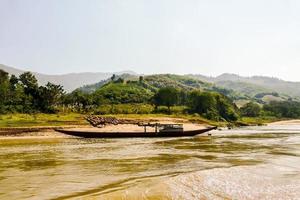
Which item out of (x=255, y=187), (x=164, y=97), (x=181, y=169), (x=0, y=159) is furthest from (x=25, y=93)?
(x=255, y=187)

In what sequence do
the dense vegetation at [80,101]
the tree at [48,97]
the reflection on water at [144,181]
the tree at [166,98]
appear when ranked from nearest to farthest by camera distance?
1. the reflection on water at [144,181]
2. the dense vegetation at [80,101]
3. the tree at [48,97]
4. the tree at [166,98]

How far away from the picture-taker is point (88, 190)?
16094 millimetres

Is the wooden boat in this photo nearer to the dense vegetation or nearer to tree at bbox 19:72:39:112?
the dense vegetation

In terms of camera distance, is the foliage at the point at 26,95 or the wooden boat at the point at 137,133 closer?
the wooden boat at the point at 137,133

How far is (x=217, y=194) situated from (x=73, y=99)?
10971cm

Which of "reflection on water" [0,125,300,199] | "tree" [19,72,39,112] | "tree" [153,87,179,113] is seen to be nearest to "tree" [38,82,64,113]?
"tree" [19,72,39,112]

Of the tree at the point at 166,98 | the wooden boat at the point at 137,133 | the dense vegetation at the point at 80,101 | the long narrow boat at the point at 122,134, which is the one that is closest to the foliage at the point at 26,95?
the dense vegetation at the point at 80,101

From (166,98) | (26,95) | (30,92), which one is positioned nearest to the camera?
(26,95)

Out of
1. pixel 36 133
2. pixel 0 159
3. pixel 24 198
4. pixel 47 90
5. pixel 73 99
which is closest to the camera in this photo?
pixel 24 198

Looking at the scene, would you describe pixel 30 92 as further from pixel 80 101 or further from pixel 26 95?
pixel 80 101

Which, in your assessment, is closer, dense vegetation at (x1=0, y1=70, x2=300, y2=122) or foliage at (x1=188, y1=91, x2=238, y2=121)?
dense vegetation at (x1=0, y1=70, x2=300, y2=122)

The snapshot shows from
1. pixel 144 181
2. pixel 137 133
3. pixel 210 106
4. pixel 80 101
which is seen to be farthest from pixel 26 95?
pixel 144 181

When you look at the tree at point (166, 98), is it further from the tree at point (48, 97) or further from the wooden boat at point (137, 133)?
the wooden boat at point (137, 133)

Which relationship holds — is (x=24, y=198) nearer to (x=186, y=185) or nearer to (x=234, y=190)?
(x=186, y=185)
